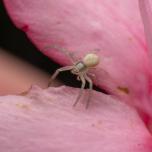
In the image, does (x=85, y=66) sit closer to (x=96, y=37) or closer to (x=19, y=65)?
(x=96, y=37)

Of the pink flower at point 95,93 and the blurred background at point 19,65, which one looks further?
the blurred background at point 19,65

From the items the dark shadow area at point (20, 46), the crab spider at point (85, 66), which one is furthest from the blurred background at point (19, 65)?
the crab spider at point (85, 66)

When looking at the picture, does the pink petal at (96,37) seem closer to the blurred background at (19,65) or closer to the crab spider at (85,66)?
the crab spider at (85,66)

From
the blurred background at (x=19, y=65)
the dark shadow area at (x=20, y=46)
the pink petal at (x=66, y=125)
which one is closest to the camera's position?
the pink petal at (x=66, y=125)

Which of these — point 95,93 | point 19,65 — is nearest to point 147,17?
point 95,93

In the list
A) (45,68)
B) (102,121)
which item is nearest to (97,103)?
(102,121)

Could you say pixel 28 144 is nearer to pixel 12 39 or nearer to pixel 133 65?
pixel 133 65
